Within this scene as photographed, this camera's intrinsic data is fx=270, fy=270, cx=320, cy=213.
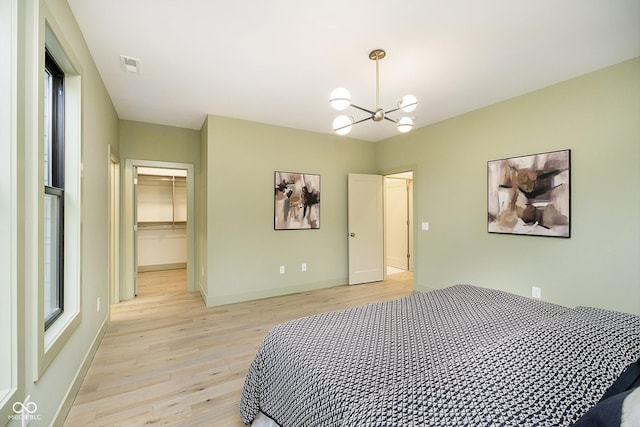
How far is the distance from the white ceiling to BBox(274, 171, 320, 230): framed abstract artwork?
1.29 metres

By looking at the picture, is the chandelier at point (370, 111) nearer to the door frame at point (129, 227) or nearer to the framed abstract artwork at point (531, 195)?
the framed abstract artwork at point (531, 195)

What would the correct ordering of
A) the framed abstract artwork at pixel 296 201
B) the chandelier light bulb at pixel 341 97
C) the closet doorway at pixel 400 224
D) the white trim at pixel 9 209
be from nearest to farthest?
the white trim at pixel 9 209
the chandelier light bulb at pixel 341 97
the framed abstract artwork at pixel 296 201
the closet doorway at pixel 400 224

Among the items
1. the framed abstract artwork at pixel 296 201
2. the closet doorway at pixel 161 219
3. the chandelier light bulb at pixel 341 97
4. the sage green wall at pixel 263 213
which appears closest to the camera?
the chandelier light bulb at pixel 341 97

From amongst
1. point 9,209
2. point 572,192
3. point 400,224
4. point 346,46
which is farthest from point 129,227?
point 572,192

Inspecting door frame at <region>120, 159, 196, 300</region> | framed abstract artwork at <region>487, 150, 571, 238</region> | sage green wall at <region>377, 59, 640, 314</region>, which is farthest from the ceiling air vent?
framed abstract artwork at <region>487, 150, 571, 238</region>

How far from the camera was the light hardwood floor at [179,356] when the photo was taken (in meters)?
1.78

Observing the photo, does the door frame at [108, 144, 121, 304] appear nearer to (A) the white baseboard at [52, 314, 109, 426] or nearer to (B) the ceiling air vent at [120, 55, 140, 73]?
(A) the white baseboard at [52, 314, 109, 426]

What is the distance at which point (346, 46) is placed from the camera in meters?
2.24

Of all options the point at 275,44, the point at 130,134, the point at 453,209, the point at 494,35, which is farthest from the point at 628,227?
the point at 130,134

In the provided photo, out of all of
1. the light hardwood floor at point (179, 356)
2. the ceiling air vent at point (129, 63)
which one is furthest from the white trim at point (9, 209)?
the ceiling air vent at point (129, 63)

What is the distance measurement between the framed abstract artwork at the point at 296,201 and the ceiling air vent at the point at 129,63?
2.12m

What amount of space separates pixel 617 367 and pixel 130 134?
5.28 m

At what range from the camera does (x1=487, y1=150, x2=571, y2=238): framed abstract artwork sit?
9.36 feet

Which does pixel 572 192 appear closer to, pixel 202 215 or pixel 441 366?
pixel 441 366
